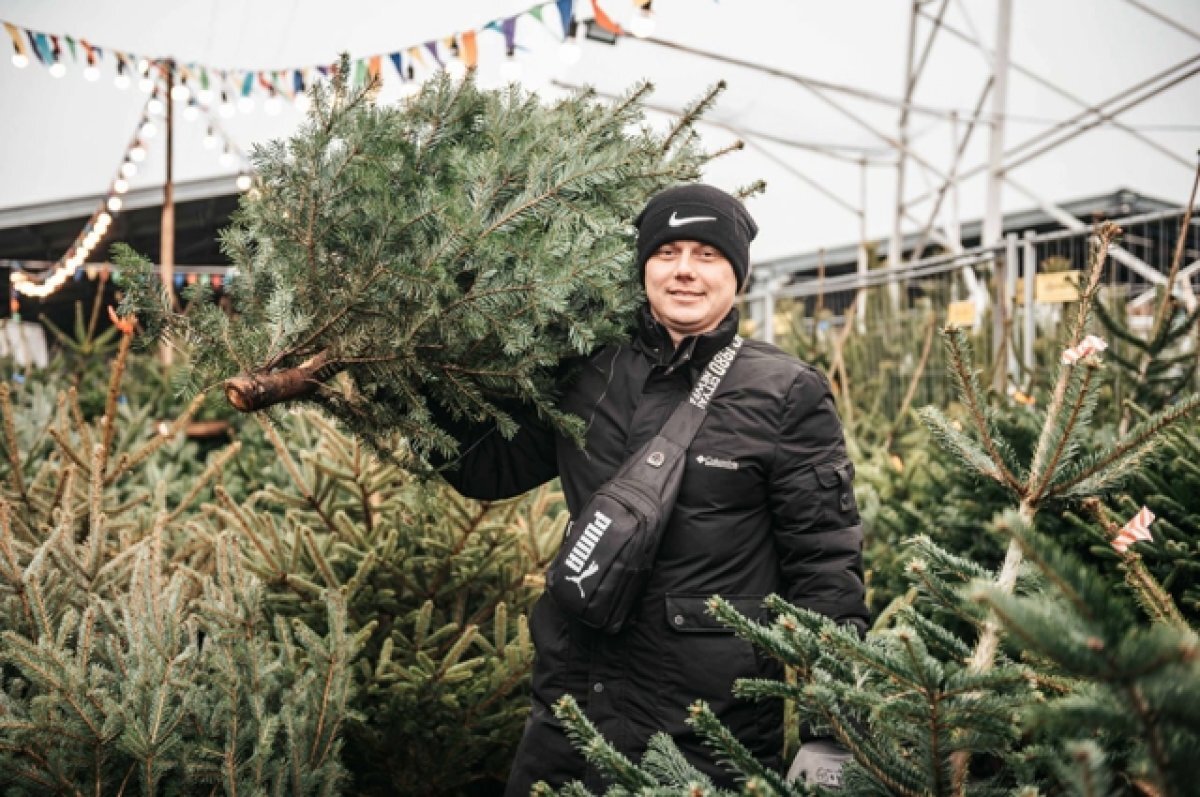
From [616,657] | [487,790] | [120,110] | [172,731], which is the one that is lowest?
[487,790]

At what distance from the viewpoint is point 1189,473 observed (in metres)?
2.34

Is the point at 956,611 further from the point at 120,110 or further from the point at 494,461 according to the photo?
the point at 120,110

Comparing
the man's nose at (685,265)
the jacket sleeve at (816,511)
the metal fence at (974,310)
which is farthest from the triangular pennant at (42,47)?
the jacket sleeve at (816,511)

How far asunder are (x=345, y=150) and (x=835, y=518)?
50.9 inches

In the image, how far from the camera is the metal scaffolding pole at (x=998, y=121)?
6480 mm

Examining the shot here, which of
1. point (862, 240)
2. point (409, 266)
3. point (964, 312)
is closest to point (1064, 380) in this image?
point (409, 266)

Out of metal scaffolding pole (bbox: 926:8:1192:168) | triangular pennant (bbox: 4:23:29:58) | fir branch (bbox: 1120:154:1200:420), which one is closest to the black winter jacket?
fir branch (bbox: 1120:154:1200:420)

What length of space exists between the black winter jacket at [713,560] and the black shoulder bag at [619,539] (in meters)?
0.08

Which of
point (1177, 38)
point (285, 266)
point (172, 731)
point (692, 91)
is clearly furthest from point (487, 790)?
point (1177, 38)

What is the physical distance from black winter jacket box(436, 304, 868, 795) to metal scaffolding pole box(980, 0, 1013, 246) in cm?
528

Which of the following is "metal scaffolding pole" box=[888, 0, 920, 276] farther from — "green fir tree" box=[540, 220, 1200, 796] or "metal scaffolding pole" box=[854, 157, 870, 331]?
"green fir tree" box=[540, 220, 1200, 796]

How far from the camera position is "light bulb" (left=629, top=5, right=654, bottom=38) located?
4711 mm

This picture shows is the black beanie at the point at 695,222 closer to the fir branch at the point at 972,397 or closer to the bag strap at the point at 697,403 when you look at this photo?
the bag strap at the point at 697,403

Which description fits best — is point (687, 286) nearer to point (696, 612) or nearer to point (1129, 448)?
point (696, 612)
